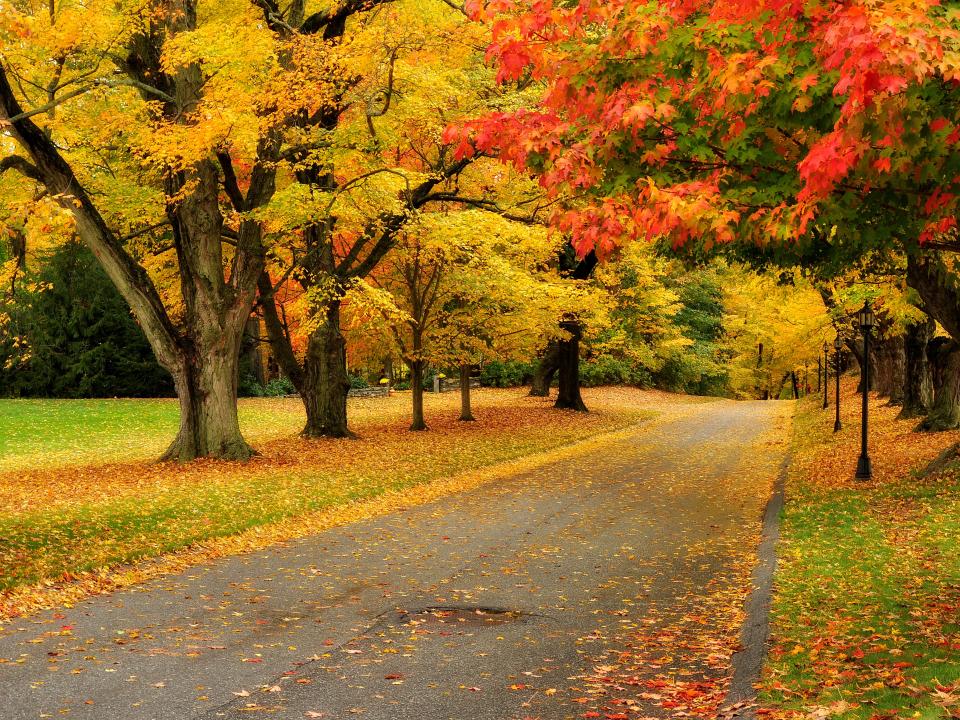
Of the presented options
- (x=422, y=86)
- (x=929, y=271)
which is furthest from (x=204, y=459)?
(x=929, y=271)

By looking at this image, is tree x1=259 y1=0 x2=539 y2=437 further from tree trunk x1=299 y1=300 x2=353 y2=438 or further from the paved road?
the paved road

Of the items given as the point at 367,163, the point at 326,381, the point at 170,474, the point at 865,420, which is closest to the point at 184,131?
the point at 367,163

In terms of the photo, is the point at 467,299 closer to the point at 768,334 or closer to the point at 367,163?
the point at 367,163

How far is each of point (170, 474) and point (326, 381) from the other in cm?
711

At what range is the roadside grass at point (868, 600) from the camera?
6.20m

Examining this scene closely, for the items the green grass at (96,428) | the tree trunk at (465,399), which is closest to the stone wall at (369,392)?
the green grass at (96,428)

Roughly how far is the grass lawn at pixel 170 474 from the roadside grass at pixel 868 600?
22.4ft

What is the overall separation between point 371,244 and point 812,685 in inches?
927

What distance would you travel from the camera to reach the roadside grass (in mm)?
6199

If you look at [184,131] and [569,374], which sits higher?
[184,131]

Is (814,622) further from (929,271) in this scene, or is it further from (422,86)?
(422,86)

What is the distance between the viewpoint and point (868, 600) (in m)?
9.09

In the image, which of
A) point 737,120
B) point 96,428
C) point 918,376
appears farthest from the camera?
point 96,428

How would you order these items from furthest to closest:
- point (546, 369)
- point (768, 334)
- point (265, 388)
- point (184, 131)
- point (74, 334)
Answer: point (768, 334), point (265, 388), point (546, 369), point (74, 334), point (184, 131)
